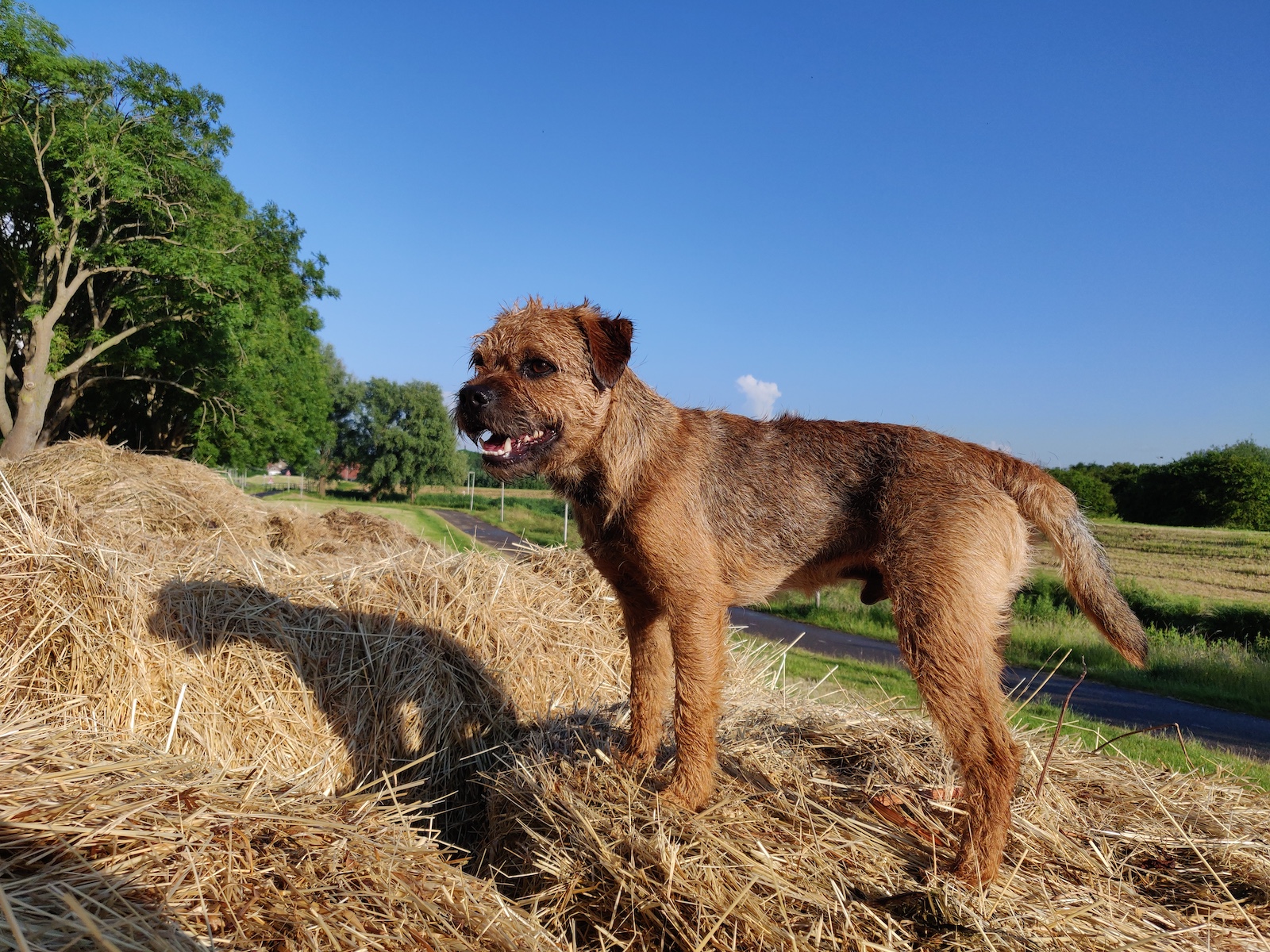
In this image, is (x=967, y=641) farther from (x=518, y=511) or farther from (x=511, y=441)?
(x=518, y=511)

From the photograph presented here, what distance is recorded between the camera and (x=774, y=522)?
3873 mm

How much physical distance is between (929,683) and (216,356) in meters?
33.2

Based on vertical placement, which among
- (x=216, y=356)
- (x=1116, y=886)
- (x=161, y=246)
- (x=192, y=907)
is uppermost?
(x=161, y=246)

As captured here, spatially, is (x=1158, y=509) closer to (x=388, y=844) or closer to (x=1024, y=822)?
(x=1024, y=822)

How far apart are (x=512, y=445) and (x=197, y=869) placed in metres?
2.21

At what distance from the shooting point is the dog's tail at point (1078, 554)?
3537 millimetres

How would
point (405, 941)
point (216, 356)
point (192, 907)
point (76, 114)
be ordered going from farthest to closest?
point (216, 356) < point (76, 114) < point (405, 941) < point (192, 907)

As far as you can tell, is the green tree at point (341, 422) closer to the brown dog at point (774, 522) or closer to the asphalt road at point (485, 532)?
the asphalt road at point (485, 532)

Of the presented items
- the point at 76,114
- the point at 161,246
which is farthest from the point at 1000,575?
the point at 76,114

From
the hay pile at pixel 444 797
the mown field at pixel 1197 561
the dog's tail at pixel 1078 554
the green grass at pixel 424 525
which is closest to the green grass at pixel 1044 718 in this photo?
the hay pile at pixel 444 797

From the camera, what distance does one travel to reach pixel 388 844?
286 cm

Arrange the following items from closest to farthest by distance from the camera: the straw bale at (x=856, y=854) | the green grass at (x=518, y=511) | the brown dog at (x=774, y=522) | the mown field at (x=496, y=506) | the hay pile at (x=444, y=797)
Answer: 1. the hay pile at (x=444, y=797)
2. the straw bale at (x=856, y=854)
3. the brown dog at (x=774, y=522)
4. the mown field at (x=496, y=506)
5. the green grass at (x=518, y=511)

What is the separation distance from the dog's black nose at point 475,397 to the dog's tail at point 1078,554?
2.90 metres

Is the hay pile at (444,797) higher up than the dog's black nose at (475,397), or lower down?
lower down
